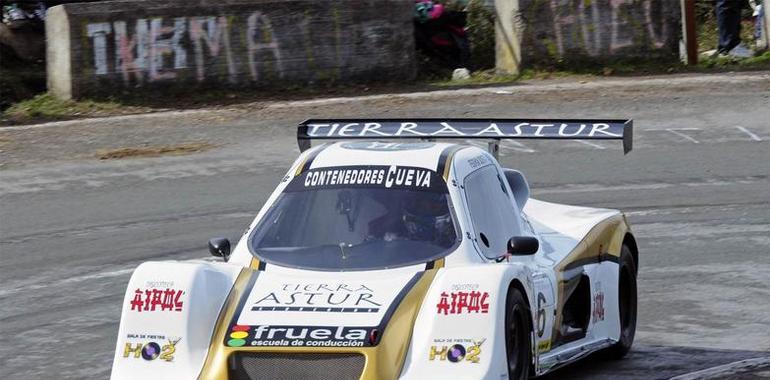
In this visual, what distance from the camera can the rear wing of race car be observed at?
338 inches

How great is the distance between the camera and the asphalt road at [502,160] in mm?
9477

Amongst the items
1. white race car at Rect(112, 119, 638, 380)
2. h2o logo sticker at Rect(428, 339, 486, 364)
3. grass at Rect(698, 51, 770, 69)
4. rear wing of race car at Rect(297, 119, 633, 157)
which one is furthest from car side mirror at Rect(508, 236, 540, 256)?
grass at Rect(698, 51, 770, 69)

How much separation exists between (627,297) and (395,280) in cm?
263

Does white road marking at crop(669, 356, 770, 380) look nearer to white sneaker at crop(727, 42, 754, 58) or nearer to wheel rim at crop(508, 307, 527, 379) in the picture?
wheel rim at crop(508, 307, 527, 379)

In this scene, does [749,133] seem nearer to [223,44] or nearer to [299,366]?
[223,44]

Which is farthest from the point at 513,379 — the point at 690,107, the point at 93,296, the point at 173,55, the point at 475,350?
the point at 173,55

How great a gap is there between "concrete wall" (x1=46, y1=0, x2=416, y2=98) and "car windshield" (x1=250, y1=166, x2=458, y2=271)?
11.6 meters

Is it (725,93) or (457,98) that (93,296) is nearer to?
(457,98)

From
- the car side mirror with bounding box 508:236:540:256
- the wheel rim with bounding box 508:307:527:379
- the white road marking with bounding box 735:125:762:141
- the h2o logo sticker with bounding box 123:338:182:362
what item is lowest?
the white road marking with bounding box 735:125:762:141

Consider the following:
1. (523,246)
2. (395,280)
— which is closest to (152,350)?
(395,280)

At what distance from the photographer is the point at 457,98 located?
18.9 meters

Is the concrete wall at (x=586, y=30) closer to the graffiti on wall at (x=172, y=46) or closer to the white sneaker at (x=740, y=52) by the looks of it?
the white sneaker at (x=740, y=52)

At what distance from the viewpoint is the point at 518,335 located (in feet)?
22.8

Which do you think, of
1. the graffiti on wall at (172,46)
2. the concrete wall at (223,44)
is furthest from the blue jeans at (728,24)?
the graffiti on wall at (172,46)
